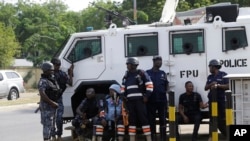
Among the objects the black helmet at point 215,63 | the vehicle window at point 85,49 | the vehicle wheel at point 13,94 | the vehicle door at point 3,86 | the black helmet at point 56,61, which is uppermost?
the vehicle window at point 85,49

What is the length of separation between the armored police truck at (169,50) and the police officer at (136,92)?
35.3 inches

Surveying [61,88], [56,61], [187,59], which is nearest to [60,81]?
[61,88]

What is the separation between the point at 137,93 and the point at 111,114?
2.91 feet

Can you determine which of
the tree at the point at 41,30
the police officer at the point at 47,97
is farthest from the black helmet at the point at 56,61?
the tree at the point at 41,30

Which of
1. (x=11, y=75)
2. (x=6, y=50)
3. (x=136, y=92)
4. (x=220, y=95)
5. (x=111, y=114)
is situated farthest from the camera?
(x=6, y=50)

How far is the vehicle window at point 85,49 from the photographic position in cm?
1090

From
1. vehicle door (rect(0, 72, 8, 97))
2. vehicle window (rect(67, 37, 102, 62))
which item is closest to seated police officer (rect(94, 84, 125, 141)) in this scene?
vehicle window (rect(67, 37, 102, 62))

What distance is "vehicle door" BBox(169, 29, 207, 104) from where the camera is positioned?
10195mm

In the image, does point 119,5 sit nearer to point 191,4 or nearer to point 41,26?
point 191,4

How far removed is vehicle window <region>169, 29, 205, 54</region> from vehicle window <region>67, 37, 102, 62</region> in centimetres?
155

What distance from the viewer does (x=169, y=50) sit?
10336mm

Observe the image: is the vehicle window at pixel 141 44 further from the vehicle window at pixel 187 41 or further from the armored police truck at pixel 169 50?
the vehicle window at pixel 187 41

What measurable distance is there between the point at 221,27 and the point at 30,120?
366 inches

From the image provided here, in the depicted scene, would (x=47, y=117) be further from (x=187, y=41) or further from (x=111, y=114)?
(x=187, y=41)
